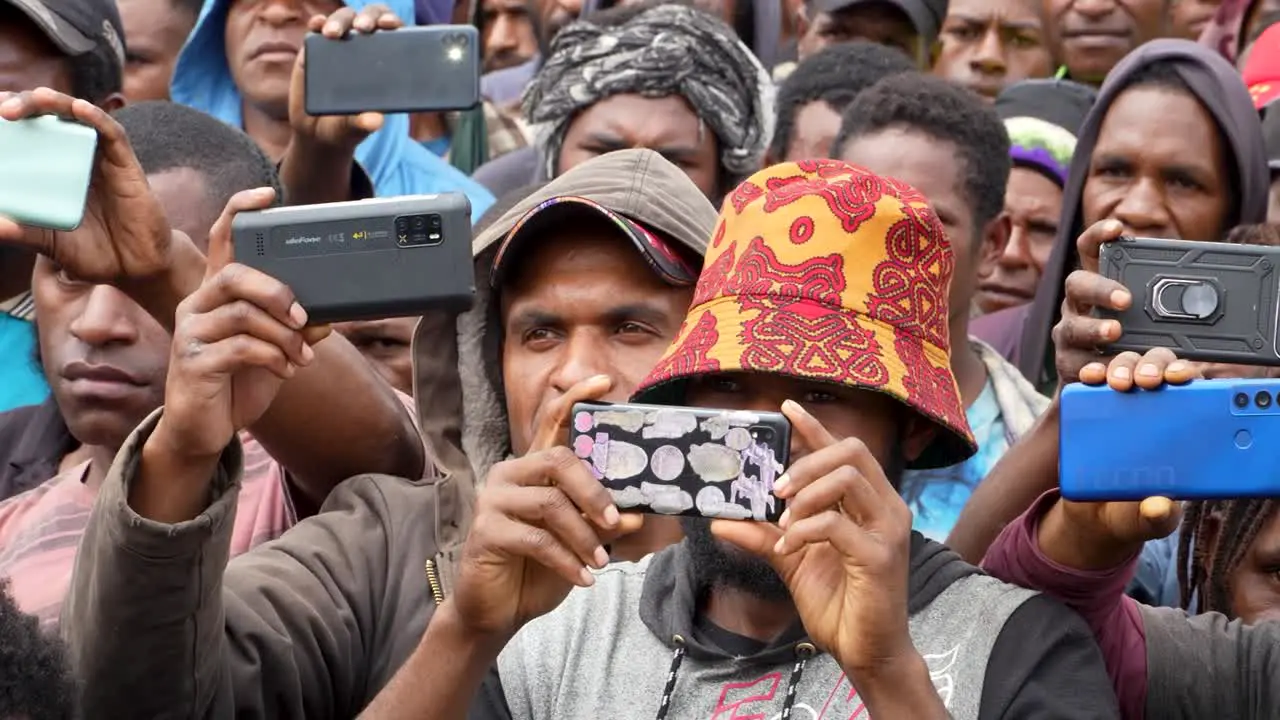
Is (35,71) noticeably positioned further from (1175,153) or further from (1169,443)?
(1169,443)

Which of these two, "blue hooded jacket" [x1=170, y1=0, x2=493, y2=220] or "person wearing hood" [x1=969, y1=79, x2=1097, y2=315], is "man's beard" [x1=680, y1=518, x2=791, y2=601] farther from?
"person wearing hood" [x1=969, y1=79, x2=1097, y2=315]

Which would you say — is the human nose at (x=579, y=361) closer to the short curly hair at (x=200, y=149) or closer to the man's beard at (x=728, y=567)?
the man's beard at (x=728, y=567)

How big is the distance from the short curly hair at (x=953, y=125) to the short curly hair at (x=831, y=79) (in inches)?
23.0

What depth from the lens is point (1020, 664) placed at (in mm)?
2934

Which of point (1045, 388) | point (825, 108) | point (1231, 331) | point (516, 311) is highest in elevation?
point (1231, 331)

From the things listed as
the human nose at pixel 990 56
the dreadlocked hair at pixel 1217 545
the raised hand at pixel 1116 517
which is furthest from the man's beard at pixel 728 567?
the human nose at pixel 990 56

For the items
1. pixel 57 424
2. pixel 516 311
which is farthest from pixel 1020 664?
pixel 57 424

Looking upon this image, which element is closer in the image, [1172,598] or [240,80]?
[1172,598]

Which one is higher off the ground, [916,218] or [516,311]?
[916,218]

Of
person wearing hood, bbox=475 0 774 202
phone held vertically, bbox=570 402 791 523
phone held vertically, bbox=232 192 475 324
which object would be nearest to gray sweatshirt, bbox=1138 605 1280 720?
phone held vertically, bbox=570 402 791 523

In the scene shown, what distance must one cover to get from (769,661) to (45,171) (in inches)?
47.5

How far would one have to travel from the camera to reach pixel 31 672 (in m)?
2.64

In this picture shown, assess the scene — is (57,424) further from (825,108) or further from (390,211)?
(825,108)

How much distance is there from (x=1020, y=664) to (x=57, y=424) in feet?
7.70
